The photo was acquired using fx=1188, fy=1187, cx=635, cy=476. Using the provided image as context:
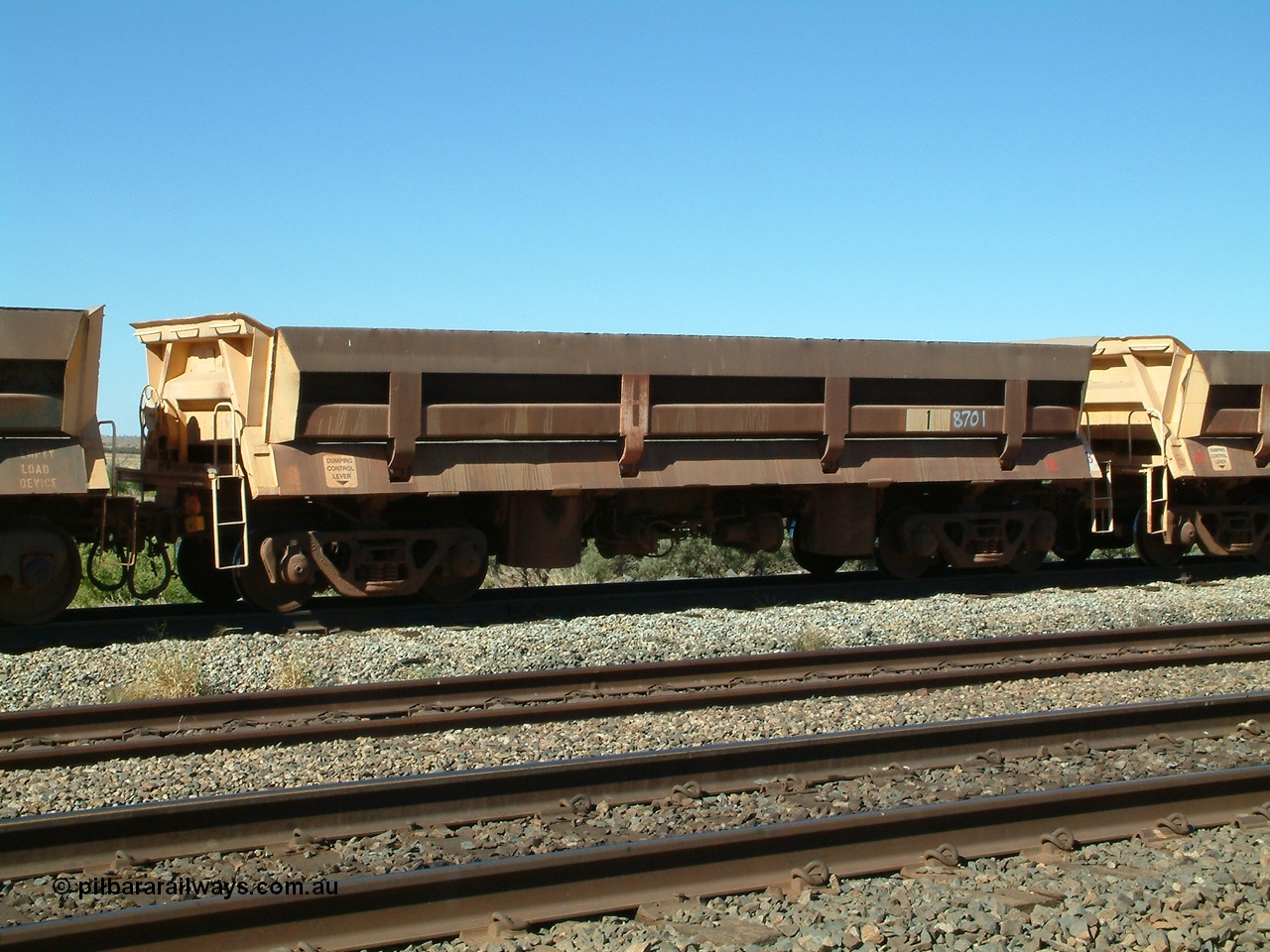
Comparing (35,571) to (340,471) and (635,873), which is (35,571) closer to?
(340,471)

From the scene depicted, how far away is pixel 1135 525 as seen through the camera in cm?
1462

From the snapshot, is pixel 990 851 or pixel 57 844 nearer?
pixel 57 844

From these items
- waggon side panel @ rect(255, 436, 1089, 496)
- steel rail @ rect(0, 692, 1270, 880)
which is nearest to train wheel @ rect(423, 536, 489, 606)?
waggon side panel @ rect(255, 436, 1089, 496)

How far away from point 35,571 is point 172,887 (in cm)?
589

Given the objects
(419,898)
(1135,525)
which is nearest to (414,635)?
(419,898)

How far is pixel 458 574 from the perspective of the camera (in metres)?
11.0

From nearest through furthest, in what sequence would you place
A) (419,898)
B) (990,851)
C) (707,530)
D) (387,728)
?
1. (419,898)
2. (990,851)
3. (387,728)
4. (707,530)

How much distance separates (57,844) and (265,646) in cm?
460

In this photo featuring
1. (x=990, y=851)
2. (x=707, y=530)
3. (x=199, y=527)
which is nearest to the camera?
(x=990, y=851)

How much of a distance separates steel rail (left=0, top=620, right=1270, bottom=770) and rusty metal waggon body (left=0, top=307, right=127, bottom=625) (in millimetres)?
2960

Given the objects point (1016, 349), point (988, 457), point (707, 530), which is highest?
point (1016, 349)

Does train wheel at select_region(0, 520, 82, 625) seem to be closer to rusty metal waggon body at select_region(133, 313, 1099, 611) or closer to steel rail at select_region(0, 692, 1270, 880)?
rusty metal waggon body at select_region(133, 313, 1099, 611)

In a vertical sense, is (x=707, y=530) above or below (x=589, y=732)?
above

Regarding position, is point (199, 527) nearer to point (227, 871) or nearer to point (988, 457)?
point (227, 871)
